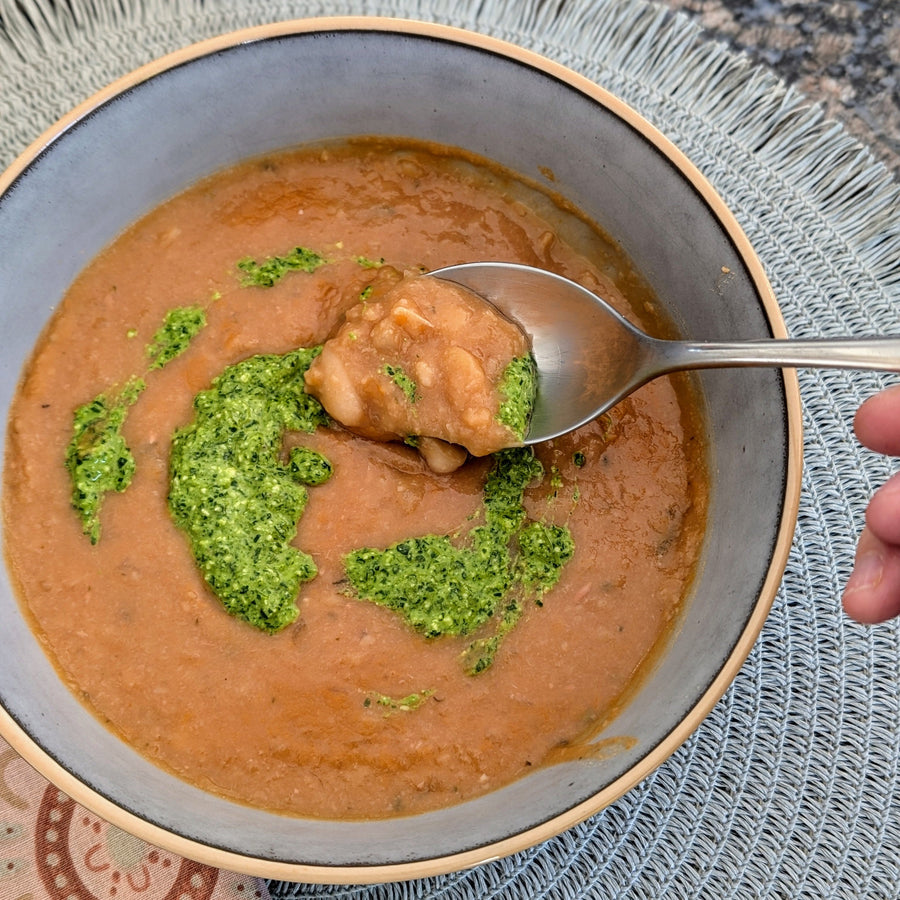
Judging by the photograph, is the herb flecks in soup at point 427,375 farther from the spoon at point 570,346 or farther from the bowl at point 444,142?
the bowl at point 444,142

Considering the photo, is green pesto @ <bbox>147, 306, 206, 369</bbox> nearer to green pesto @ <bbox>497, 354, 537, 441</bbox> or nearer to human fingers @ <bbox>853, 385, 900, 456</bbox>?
green pesto @ <bbox>497, 354, 537, 441</bbox>

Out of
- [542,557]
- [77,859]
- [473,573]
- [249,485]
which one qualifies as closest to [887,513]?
[542,557]

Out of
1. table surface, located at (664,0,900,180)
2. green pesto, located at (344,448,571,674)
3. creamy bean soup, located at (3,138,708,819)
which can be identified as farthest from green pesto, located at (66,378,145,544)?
table surface, located at (664,0,900,180)

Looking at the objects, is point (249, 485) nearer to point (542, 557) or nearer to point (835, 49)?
point (542, 557)

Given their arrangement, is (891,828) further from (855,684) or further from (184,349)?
(184,349)

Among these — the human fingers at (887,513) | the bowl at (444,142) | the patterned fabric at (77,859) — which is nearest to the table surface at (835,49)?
the bowl at (444,142)
